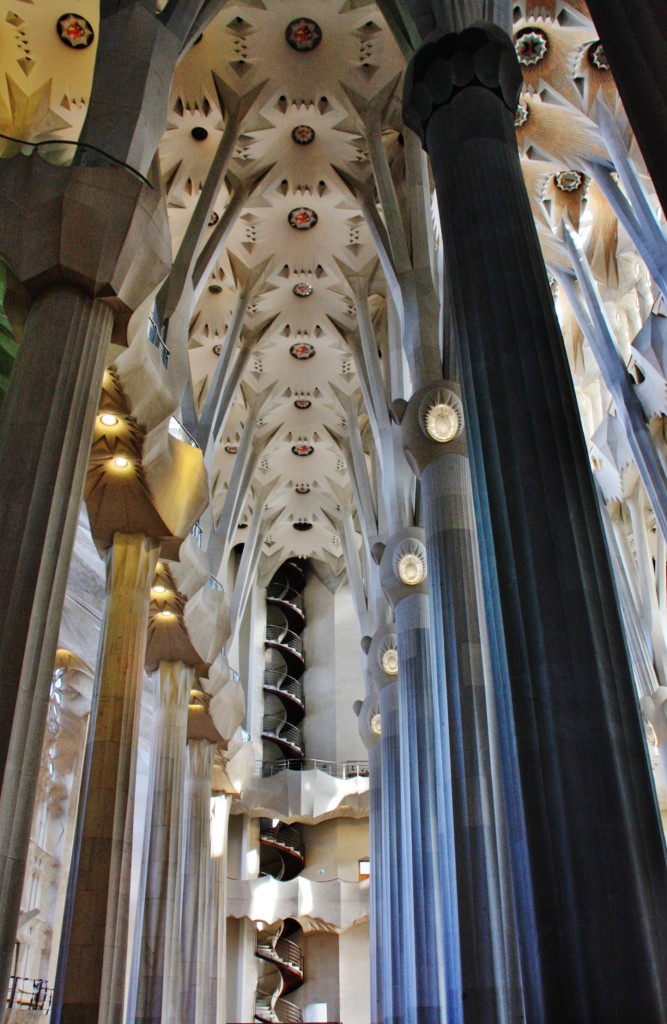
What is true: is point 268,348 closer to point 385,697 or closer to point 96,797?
point 385,697

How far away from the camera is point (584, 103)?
14.8 metres

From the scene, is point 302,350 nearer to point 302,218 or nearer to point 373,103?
point 302,218

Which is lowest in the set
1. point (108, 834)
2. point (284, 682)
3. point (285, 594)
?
point (108, 834)

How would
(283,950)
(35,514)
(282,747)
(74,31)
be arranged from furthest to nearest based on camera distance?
(282,747)
(283,950)
(74,31)
(35,514)

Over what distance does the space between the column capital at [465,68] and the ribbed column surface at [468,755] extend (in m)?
4.21

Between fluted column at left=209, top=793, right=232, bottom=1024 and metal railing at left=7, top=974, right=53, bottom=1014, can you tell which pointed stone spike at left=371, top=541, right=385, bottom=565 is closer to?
fluted column at left=209, top=793, right=232, bottom=1024

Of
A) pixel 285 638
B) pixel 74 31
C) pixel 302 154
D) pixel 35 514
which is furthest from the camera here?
pixel 285 638

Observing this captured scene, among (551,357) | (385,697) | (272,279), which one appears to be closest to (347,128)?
(272,279)

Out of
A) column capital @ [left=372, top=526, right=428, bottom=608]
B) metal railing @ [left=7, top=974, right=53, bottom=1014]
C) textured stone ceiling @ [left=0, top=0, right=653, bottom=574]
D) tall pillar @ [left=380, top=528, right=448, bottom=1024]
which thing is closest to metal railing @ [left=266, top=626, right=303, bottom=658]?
textured stone ceiling @ [left=0, top=0, right=653, bottom=574]

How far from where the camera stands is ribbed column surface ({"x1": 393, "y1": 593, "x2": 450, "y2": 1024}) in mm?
10367

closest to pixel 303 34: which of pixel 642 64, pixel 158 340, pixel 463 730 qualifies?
pixel 158 340

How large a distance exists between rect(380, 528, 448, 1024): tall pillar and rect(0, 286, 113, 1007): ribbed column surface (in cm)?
424

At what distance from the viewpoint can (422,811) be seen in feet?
37.7

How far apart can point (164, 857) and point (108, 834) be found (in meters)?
4.41
